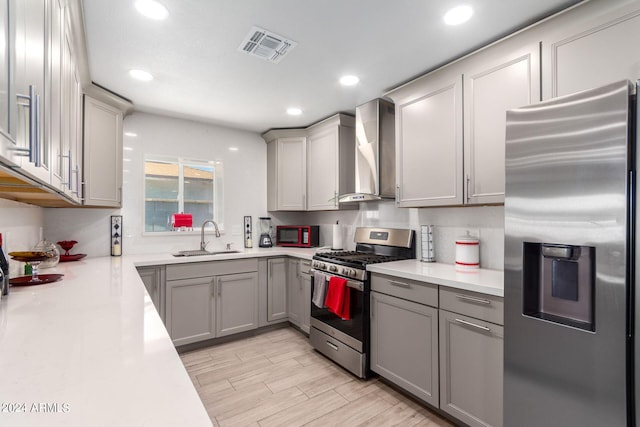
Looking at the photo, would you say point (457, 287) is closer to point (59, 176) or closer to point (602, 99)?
point (602, 99)

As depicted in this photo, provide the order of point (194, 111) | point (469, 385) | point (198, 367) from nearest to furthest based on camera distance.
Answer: point (469, 385)
point (198, 367)
point (194, 111)

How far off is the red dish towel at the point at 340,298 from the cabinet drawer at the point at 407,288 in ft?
0.80

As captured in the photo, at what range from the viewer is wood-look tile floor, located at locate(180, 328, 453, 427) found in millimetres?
1944

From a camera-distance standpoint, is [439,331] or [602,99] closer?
[602,99]

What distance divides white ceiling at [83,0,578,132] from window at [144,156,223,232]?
75 cm

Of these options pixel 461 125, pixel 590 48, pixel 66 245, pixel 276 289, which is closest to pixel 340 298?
pixel 276 289

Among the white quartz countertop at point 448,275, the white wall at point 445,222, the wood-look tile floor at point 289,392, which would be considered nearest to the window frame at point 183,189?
the wood-look tile floor at point 289,392

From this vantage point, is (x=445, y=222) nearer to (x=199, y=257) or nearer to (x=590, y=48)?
(x=590, y=48)

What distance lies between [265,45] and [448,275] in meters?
1.88

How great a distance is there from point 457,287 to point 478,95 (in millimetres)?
1241

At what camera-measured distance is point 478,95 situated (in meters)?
2.00

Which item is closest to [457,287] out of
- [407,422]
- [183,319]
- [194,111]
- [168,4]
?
[407,422]

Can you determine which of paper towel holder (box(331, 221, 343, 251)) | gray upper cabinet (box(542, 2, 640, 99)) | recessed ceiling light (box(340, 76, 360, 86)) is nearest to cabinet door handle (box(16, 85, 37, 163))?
recessed ceiling light (box(340, 76, 360, 86))

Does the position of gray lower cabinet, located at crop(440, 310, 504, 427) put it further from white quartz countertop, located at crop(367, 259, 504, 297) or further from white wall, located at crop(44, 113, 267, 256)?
white wall, located at crop(44, 113, 267, 256)
